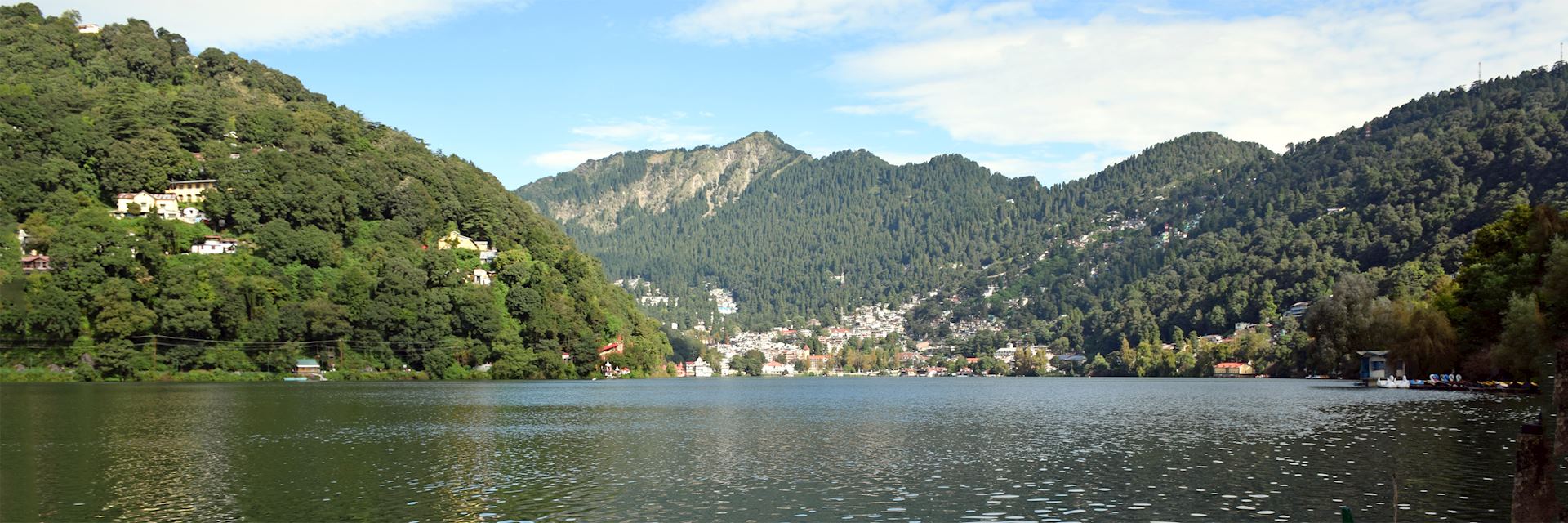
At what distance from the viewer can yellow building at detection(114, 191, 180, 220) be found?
5335 inches

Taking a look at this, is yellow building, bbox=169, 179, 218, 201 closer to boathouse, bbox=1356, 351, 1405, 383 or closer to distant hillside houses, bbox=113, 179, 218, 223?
distant hillside houses, bbox=113, 179, 218, 223

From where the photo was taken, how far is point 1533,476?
35.5 feet

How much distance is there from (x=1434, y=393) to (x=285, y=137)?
150032 mm

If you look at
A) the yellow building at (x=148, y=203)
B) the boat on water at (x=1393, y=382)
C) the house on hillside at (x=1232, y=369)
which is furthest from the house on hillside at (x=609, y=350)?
the house on hillside at (x=1232, y=369)

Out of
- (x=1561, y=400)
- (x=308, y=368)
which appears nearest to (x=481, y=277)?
(x=308, y=368)

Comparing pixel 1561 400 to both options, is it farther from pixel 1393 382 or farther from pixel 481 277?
pixel 481 277

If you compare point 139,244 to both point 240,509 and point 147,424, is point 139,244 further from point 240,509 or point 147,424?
point 240,509

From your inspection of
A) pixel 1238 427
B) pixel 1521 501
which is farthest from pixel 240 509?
pixel 1238 427

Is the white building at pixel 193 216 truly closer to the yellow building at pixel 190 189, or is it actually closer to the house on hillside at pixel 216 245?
the yellow building at pixel 190 189

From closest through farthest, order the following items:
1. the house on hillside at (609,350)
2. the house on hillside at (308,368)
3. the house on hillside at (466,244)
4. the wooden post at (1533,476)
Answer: the wooden post at (1533,476)
the house on hillside at (308,368)
the house on hillside at (466,244)
the house on hillside at (609,350)

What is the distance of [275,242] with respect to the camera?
131m

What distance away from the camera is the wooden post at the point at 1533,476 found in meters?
10.8

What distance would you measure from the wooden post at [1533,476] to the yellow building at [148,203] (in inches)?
5783

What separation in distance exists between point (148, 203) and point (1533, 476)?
508ft
